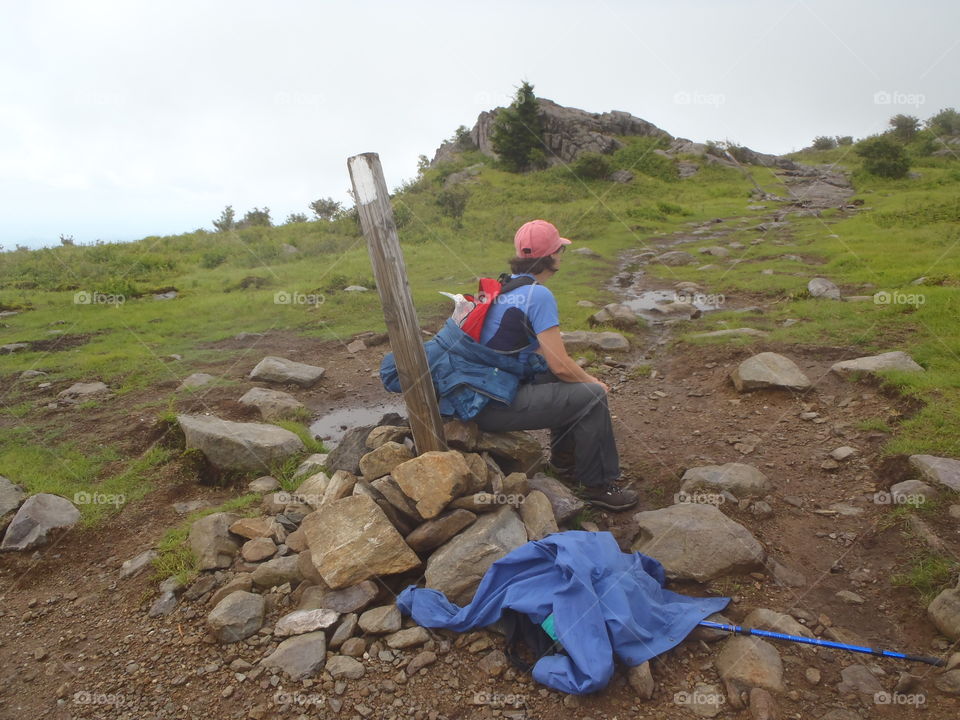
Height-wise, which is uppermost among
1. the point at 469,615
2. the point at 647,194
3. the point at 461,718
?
the point at 647,194

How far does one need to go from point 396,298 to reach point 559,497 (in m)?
2.00

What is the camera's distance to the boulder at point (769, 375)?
6456mm

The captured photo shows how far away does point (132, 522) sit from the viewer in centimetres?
498

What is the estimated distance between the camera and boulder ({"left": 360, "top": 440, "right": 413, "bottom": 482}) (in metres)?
4.46

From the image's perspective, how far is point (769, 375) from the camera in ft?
21.5

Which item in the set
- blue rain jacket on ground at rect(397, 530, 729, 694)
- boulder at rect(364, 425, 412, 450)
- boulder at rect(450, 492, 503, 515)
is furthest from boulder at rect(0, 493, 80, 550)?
boulder at rect(450, 492, 503, 515)

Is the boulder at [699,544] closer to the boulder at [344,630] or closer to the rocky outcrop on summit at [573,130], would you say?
the boulder at [344,630]

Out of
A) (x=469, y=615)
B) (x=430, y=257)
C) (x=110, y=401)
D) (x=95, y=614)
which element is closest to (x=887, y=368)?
(x=469, y=615)

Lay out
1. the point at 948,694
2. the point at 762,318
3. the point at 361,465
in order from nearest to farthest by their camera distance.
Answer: the point at 948,694 < the point at 361,465 < the point at 762,318

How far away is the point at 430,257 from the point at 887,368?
43.6ft

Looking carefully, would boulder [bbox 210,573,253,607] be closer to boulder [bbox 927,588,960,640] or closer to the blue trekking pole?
the blue trekking pole

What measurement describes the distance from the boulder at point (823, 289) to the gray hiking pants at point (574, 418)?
7.33 m

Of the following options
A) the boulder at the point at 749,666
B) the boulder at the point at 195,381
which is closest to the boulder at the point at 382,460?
the boulder at the point at 749,666

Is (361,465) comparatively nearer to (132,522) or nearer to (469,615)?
(469,615)
